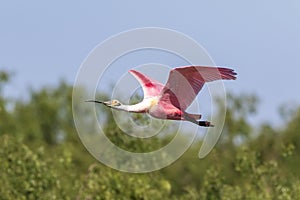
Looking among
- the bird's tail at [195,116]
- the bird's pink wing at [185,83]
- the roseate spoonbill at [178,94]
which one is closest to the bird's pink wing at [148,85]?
the roseate spoonbill at [178,94]

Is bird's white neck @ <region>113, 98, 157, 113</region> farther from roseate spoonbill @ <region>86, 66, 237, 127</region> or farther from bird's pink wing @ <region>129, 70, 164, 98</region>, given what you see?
bird's pink wing @ <region>129, 70, 164, 98</region>

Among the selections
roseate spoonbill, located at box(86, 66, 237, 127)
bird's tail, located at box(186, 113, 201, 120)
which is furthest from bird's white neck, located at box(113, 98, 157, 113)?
bird's tail, located at box(186, 113, 201, 120)

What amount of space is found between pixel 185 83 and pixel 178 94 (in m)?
0.10

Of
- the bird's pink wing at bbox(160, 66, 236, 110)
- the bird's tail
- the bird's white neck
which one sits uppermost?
the bird's pink wing at bbox(160, 66, 236, 110)

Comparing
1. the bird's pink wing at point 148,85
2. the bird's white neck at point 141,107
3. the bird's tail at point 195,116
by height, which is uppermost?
the bird's pink wing at point 148,85

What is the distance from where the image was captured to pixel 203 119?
9.70m

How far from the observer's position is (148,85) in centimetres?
1008

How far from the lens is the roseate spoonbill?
9500 millimetres

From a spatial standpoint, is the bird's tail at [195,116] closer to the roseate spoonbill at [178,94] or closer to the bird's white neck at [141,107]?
the roseate spoonbill at [178,94]

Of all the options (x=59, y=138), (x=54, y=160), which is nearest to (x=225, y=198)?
(x=54, y=160)

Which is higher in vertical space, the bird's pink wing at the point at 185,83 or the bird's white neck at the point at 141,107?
the bird's pink wing at the point at 185,83

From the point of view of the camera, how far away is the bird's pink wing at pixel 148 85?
9.85 metres

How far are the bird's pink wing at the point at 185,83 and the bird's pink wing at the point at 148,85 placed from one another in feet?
0.37

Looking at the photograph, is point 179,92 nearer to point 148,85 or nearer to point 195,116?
point 195,116
